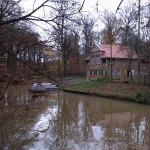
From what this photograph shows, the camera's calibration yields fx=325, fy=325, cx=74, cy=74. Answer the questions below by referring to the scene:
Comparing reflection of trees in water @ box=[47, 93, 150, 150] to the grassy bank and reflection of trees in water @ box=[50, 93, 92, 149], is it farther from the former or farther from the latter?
the grassy bank

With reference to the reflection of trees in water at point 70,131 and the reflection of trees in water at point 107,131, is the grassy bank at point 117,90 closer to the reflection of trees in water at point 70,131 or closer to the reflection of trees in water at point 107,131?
the reflection of trees in water at point 107,131

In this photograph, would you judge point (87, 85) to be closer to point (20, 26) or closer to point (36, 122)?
point (36, 122)

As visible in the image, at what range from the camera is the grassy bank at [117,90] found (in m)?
28.3

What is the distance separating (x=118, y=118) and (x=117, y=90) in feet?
48.9

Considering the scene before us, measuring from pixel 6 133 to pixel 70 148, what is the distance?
88.9 inches

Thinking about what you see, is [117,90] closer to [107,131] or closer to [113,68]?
[113,68]

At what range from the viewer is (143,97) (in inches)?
1084

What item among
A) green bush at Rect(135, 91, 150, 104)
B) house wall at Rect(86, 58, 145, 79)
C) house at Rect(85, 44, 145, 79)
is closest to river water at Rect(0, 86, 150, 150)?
green bush at Rect(135, 91, 150, 104)

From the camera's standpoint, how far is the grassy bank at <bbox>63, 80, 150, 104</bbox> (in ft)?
92.8

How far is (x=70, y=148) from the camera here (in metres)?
11.2

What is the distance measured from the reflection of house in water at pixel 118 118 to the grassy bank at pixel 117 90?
602cm

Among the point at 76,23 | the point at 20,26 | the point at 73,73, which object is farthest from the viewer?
the point at 73,73

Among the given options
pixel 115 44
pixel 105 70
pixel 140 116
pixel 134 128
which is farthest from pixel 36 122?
pixel 115 44

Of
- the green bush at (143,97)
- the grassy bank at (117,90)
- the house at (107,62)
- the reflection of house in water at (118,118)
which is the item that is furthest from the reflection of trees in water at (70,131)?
the house at (107,62)
